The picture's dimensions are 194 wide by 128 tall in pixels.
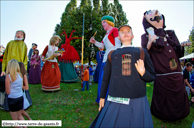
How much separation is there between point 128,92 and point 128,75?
23 centimetres

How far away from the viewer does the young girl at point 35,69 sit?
28.0 feet

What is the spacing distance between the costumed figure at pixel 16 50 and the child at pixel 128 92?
3.26 metres

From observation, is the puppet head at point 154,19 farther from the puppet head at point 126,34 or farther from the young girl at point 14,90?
the young girl at point 14,90

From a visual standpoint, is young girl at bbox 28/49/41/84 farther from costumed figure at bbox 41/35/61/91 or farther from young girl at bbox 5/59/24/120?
young girl at bbox 5/59/24/120

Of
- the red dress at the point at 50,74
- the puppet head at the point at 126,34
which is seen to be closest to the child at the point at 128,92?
the puppet head at the point at 126,34

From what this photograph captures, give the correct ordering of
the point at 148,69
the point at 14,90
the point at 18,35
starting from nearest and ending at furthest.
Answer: the point at 148,69 < the point at 14,90 < the point at 18,35

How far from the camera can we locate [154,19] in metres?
3.26

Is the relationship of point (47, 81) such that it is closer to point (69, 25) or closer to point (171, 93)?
point (171, 93)

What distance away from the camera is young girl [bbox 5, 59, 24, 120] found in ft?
8.86

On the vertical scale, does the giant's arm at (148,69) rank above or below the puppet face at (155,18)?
below

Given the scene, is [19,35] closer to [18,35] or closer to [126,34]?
[18,35]

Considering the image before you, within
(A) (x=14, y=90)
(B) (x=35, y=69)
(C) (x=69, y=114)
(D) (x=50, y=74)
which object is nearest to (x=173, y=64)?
(C) (x=69, y=114)

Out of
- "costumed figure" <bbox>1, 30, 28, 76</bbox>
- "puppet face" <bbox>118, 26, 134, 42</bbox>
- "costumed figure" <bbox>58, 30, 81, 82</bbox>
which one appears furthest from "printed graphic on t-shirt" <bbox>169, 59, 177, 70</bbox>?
"costumed figure" <bbox>58, 30, 81, 82</bbox>

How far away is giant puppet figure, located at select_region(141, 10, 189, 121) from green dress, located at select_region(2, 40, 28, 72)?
3467 millimetres
